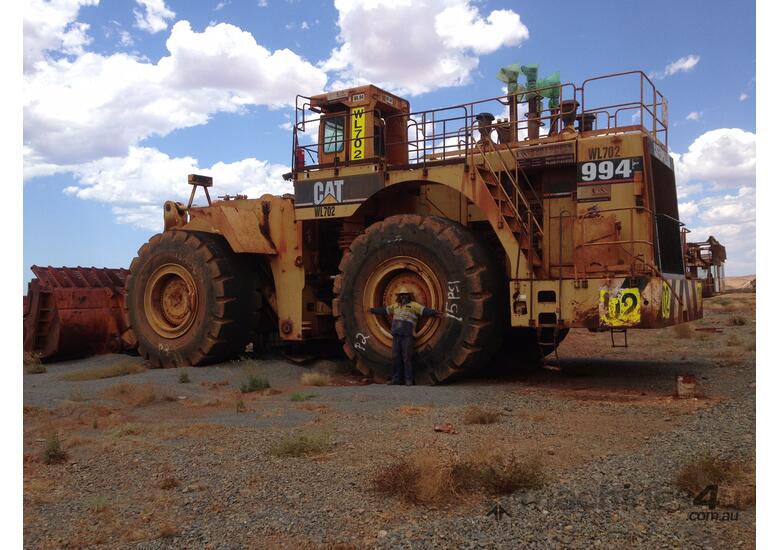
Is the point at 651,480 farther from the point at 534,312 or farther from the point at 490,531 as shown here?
the point at 534,312

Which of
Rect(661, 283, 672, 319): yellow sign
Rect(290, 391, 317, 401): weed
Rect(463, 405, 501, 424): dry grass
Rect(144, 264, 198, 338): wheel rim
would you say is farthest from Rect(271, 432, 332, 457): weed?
Rect(144, 264, 198, 338): wheel rim

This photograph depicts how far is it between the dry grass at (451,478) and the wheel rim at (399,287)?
5.22 meters

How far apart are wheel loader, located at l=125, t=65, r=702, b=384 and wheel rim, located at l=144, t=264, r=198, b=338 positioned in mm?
30

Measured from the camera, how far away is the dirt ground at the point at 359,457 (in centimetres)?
471

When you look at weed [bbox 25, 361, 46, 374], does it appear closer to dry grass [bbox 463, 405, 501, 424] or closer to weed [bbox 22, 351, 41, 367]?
weed [bbox 22, 351, 41, 367]

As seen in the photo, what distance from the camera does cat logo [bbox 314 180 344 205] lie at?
40.5ft

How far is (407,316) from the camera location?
10.9 meters

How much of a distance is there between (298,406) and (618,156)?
5640mm

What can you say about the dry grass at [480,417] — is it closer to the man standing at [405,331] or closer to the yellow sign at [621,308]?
the yellow sign at [621,308]

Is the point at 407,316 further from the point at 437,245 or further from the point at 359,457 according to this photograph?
the point at 359,457

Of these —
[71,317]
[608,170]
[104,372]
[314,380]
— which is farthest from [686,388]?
[71,317]

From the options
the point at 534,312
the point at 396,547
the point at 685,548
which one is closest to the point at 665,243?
the point at 534,312

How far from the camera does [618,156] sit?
396 inches

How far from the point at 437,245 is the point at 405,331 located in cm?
140
